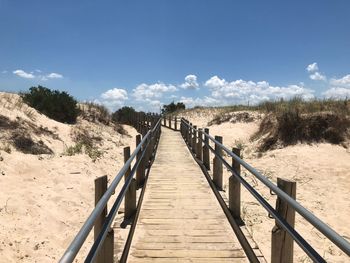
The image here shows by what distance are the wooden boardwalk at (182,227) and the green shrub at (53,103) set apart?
39.3 ft

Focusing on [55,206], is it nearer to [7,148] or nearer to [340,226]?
[7,148]

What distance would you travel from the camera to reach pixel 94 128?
69.3 ft

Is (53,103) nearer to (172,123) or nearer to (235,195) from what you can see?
(235,195)

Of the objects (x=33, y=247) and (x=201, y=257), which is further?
(x=33, y=247)

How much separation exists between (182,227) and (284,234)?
2.26 meters

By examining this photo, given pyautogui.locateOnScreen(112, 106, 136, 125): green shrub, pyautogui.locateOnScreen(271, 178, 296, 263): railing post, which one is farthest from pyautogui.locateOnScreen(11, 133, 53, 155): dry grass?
pyautogui.locateOnScreen(112, 106, 136, 125): green shrub

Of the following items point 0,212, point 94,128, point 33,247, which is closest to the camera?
point 33,247

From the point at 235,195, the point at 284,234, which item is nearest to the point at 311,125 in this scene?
the point at 235,195

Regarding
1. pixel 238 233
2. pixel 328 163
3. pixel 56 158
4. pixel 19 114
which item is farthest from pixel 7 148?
pixel 328 163

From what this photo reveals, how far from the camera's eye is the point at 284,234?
3760 mm

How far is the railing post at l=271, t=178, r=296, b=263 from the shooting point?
356 cm

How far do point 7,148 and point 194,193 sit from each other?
20.6 feet

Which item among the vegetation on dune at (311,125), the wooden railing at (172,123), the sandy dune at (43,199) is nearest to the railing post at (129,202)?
the sandy dune at (43,199)

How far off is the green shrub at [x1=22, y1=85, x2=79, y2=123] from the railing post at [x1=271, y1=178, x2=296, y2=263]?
16.9 metres
